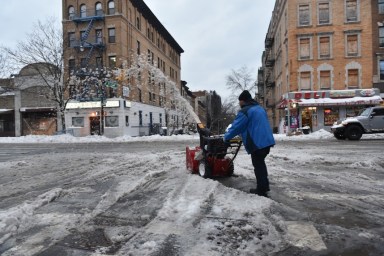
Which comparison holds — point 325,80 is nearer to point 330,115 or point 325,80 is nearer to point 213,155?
point 330,115

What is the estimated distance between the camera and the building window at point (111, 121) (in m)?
40.5

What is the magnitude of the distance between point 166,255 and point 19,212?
8.70 feet

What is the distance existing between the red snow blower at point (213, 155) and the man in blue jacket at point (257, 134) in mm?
1079

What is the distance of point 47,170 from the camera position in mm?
9891

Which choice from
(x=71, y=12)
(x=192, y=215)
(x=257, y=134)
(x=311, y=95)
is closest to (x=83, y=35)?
(x=71, y=12)

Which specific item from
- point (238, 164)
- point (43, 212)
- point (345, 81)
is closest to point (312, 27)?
point (345, 81)

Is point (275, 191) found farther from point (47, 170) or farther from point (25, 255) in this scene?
point (47, 170)

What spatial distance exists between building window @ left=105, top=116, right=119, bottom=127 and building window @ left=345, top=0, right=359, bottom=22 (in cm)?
2600

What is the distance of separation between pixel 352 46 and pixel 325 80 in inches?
159

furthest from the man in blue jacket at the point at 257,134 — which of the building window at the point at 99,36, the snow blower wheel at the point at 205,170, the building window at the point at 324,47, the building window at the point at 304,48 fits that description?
the building window at the point at 99,36

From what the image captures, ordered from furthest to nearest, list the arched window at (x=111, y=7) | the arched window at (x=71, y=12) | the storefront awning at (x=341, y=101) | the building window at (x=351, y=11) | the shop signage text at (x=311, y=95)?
the arched window at (x=71, y=12) < the arched window at (x=111, y=7) < the shop signage text at (x=311, y=95) < the building window at (x=351, y=11) < the storefront awning at (x=341, y=101)

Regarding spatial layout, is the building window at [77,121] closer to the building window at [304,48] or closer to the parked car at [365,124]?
the building window at [304,48]

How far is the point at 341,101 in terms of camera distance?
112 feet

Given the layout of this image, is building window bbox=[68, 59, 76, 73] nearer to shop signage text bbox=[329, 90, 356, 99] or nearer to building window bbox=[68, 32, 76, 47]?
building window bbox=[68, 32, 76, 47]
